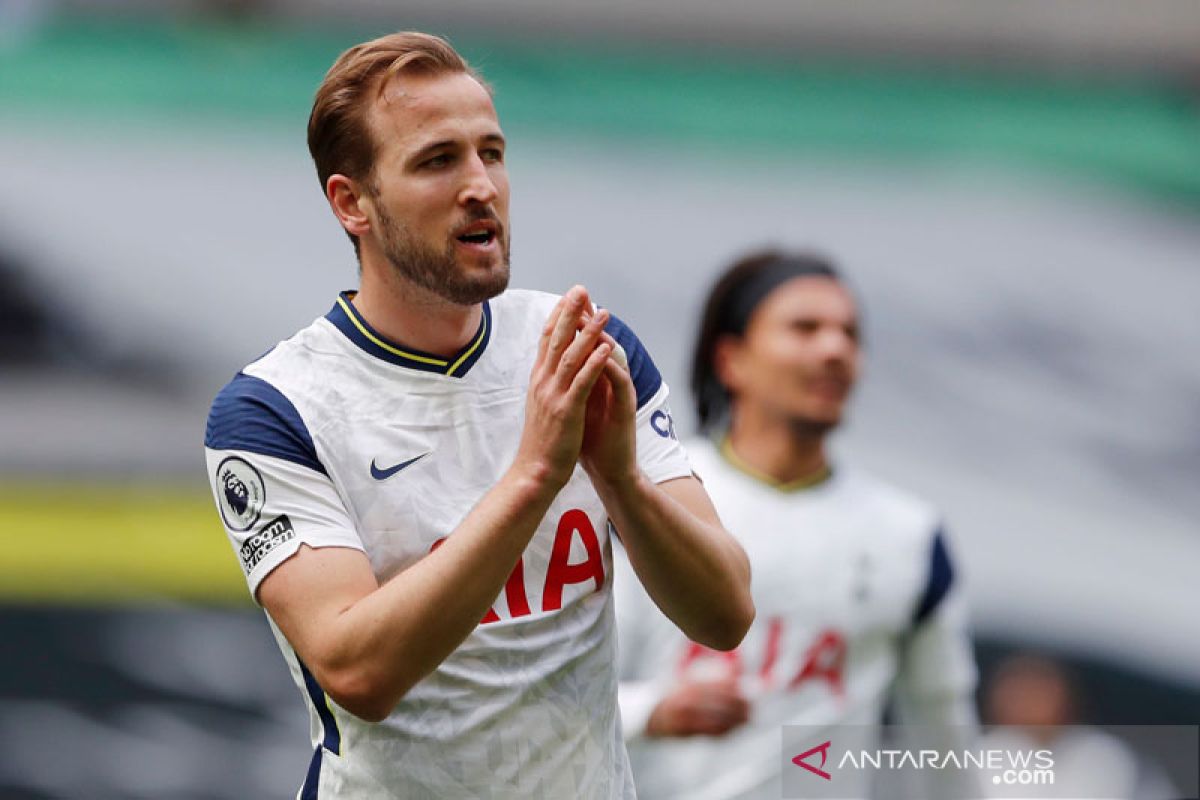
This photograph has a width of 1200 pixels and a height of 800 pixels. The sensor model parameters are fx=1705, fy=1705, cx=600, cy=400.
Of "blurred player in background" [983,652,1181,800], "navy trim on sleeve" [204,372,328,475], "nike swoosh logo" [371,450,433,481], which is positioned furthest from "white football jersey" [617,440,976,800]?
"blurred player in background" [983,652,1181,800]

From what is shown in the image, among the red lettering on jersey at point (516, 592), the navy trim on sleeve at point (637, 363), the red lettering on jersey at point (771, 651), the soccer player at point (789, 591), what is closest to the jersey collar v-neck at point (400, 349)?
the navy trim on sleeve at point (637, 363)

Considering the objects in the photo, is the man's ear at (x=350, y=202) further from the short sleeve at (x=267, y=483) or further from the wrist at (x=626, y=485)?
the wrist at (x=626, y=485)

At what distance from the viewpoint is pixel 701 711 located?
3889 mm

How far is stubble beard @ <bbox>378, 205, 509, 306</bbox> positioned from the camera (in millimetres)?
2574

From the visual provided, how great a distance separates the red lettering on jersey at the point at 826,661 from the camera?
13.9 ft

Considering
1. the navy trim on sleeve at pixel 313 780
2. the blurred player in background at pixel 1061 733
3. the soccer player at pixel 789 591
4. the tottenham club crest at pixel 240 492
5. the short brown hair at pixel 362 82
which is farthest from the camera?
the blurred player in background at pixel 1061 733

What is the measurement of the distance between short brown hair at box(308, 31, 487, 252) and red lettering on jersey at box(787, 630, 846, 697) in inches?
80.7

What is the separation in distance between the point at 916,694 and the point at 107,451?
4.12 metres

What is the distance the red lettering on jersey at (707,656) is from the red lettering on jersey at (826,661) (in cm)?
14

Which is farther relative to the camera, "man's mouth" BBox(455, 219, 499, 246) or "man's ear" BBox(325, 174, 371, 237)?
"man's ear" BBox(325, 174, 371, 237)

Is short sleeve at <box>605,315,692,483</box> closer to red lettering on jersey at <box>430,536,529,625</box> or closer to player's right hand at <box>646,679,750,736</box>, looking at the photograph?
red lettering on jersey at <box>430,536,529,625</box>

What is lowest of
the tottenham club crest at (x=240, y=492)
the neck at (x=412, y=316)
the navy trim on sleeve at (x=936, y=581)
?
the navy trim on sleeve at (x=936, y=581)

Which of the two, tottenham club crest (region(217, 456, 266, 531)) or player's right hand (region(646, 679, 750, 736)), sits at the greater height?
tottenham club crest (region(217, 456, 266, 531))

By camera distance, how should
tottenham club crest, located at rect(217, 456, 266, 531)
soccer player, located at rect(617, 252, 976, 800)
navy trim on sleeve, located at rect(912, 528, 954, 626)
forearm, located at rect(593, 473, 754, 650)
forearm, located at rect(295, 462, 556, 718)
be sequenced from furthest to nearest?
navy trim on sleeve, located at rect(912, 528, 954, 626) < soccer player, located at rect(617, 252, 976, 800) < tottenham club crest, located at rect(217, 456, 266, 531) < forearm, located at rect(593, 473, 754, 650) < forearm, located at rect(295, 462, 556, 718)
